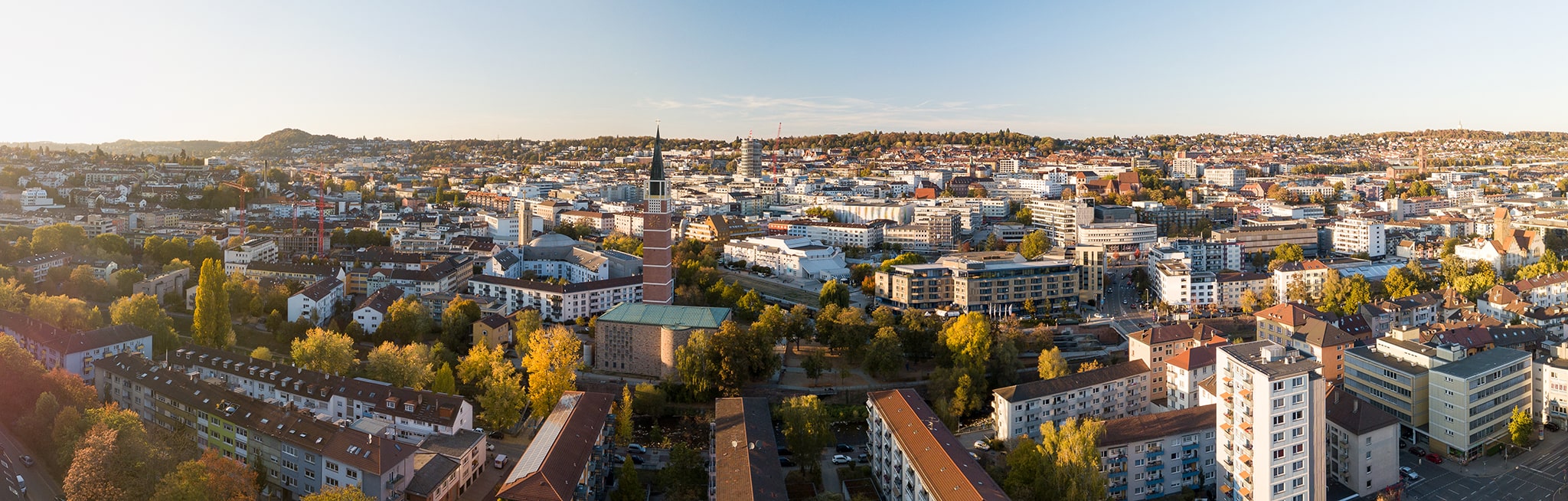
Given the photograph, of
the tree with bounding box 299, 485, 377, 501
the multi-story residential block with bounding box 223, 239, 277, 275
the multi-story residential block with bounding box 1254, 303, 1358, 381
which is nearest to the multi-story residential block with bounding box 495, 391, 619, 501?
the tree with bounding box 299, 485, 377, 501

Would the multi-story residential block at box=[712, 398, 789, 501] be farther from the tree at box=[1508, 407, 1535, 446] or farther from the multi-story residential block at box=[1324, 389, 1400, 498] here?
the tree at box=[1508, 407, 1535, 446]

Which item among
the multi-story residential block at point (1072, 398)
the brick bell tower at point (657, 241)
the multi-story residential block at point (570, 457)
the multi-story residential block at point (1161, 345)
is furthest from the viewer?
the brick bell tower at point (657, 241)

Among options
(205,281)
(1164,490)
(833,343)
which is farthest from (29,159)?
(1164,490)

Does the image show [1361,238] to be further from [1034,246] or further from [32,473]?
[32,473]

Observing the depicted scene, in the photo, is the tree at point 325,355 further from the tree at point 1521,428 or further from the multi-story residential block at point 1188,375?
the tree at point 1521,428

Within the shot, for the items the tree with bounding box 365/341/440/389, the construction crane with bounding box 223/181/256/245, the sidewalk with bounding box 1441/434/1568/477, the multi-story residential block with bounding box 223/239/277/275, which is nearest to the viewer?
the sidewalk with bounding box 1441/434/1568/477

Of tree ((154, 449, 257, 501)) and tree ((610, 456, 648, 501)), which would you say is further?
tree ((610, 456, 648, 501))

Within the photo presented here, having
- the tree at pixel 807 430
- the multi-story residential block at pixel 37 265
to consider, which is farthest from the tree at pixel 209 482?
the multi-story residential block at pixel 37 265
